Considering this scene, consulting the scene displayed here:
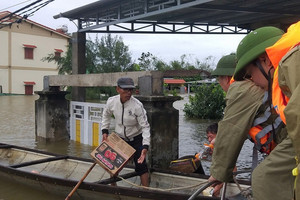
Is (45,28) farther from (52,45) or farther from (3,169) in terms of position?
(3,169)

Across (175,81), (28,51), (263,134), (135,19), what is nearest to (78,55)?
(135,19)

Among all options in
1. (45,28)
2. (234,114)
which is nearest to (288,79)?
(234,114)

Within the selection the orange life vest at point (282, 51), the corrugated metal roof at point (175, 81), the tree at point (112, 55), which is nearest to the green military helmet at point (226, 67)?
the orange life vest at point (282, 51)

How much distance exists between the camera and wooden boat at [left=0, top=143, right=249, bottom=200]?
4332mm

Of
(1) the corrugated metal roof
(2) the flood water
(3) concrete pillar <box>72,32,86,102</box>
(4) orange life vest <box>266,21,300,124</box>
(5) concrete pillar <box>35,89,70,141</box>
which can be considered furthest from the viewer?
(1) the corrugated metal roof

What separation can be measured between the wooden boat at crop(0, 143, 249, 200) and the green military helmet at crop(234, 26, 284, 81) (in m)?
2.12

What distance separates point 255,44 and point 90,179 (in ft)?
16.5

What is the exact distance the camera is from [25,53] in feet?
114

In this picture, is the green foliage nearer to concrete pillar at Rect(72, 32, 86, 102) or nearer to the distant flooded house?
concrete pillar at Rect(72, 32, 86, 102)

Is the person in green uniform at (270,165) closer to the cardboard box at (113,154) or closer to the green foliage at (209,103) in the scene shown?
the cardboard box at (113,154)

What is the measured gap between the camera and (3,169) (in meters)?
5.88

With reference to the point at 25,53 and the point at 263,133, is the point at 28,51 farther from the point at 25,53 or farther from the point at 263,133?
the point at 263,133

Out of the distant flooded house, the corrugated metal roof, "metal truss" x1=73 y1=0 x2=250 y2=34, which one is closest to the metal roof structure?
"metal truss" x1=73 y1=0 x2=250 y2=34

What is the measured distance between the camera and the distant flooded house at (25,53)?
109 feet
